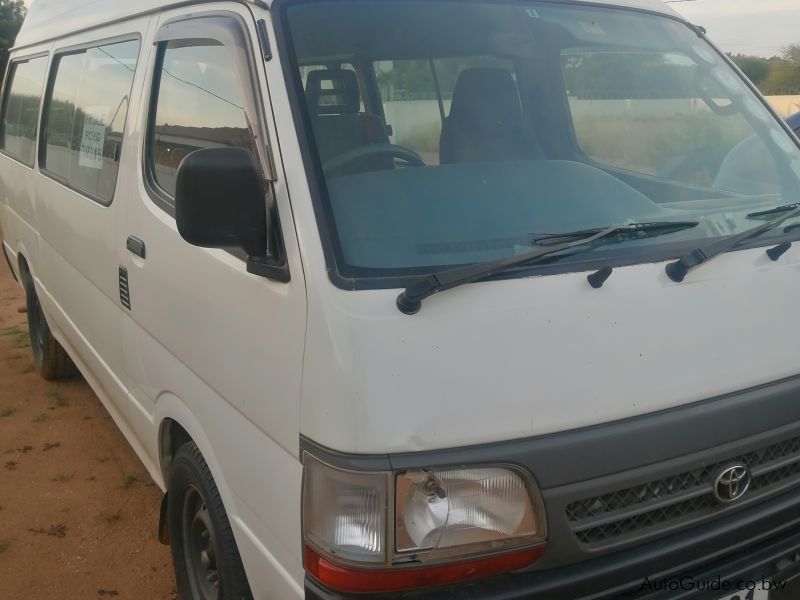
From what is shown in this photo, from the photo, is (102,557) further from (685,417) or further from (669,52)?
(669,52)

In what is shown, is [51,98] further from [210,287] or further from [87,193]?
[210,287]

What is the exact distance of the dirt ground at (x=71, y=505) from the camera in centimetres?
333

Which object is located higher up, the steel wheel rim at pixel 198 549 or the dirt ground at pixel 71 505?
the steel wheel rim at pixel 198 549

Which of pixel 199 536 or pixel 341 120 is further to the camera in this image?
pixel 199 536

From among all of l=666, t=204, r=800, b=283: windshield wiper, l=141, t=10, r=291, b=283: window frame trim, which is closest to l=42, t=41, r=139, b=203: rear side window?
l=141, t=10, r=291, b=283: window frame trim

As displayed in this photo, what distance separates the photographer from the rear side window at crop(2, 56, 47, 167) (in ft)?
16.9

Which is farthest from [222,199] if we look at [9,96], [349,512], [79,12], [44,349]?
[9,96]

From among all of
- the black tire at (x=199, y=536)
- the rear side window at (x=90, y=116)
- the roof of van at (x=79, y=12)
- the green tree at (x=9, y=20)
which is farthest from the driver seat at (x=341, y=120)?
the green tree at (x=9, y=20)

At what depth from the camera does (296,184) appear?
196 centimetres

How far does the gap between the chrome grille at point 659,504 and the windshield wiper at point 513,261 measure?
1.86ft

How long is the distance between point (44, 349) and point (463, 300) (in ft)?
15.2

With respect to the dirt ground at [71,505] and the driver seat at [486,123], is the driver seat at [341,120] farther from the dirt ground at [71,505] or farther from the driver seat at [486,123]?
the dirt ground at [71,505]

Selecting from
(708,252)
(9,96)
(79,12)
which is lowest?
(708,252)

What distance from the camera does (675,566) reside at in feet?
6.35
